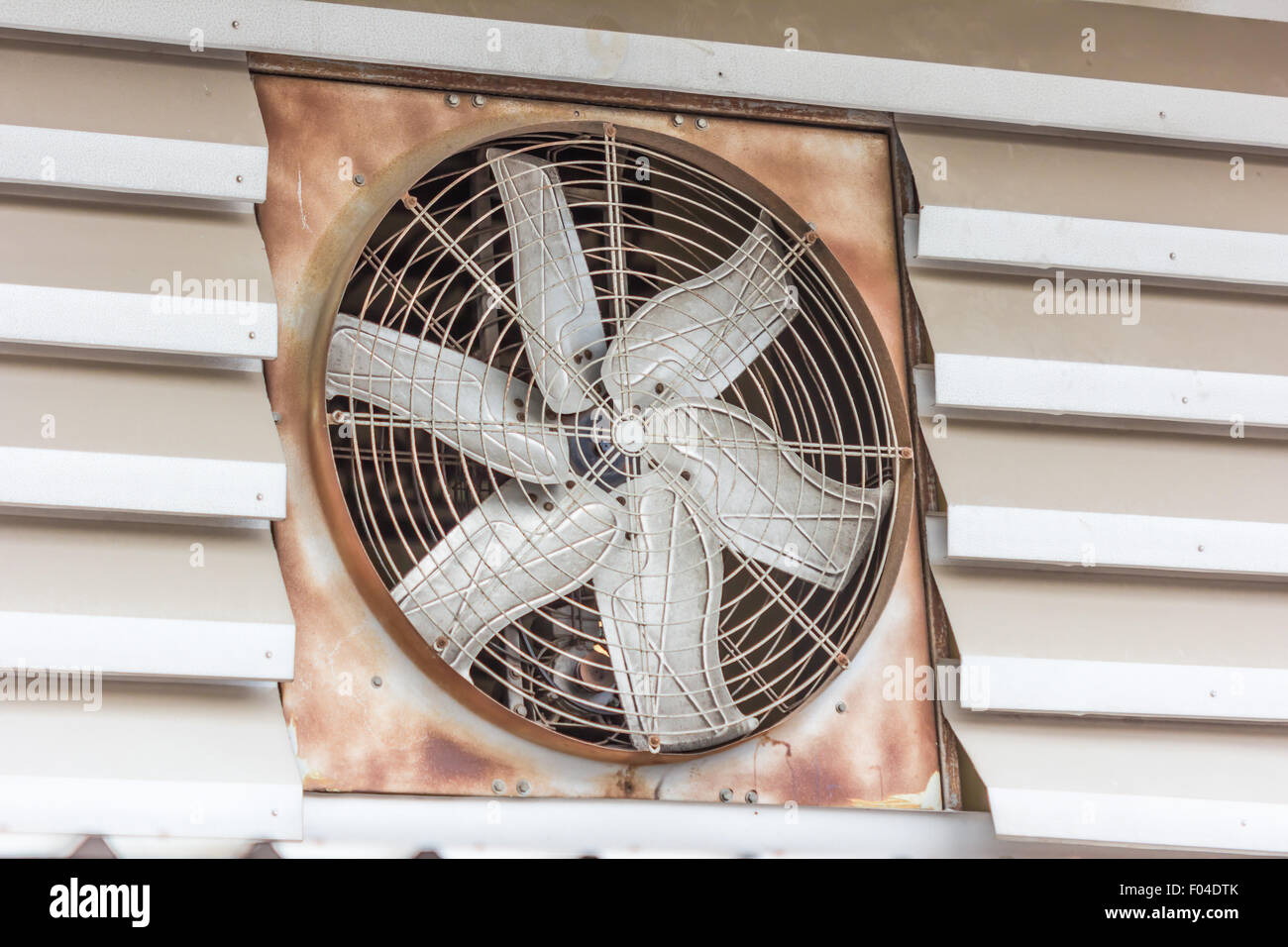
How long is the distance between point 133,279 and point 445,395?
0.55 metres

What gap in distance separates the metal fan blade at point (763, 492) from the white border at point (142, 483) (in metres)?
0.69

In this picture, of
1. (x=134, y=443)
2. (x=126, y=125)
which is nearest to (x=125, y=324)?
(x=134, y=443)

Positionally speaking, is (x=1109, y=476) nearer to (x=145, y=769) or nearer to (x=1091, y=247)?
(x=1091, y=247)

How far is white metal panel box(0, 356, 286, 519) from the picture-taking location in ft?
7.55

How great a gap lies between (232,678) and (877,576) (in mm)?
1164

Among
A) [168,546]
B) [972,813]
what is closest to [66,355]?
[168,546]

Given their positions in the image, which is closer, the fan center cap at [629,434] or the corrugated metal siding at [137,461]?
the corrugated metal siding at [137,461]

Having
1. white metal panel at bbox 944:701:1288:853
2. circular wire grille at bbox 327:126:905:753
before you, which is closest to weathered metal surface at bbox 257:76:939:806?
circular wire grille at bbox 327:126:905:753

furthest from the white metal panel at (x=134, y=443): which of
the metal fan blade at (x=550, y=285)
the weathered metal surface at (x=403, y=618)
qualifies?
the metal fan blade at (x=550, y=285)

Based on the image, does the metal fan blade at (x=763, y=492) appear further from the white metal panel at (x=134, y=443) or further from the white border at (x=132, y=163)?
the white border at (x=132, y=163)

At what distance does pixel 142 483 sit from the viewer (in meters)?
2.33

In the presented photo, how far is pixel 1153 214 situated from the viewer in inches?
117

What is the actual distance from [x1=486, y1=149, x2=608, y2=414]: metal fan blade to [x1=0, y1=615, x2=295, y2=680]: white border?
648mm

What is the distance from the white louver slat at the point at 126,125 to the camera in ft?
7.89
